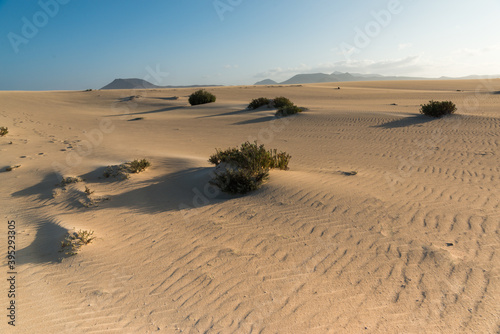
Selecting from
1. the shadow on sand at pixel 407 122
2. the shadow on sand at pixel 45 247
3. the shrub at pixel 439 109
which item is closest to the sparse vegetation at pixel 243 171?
the shadow on sand at pixel 45 247

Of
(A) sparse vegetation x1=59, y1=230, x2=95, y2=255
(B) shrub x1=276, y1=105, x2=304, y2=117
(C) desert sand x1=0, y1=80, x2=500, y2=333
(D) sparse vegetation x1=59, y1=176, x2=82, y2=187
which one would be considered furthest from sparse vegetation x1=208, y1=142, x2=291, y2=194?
(B) shrub x1=276, y1=105, x2=304, y2=117

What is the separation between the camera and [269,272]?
3.58 m

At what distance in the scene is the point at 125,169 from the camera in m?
7.20

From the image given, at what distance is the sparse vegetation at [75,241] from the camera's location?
4230 millimetres

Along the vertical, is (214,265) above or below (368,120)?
below

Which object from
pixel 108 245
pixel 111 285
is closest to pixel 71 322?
pixel 111 285

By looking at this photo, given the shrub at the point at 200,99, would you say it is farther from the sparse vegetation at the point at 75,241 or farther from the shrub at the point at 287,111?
the sparse vegetation at the point at 75,241

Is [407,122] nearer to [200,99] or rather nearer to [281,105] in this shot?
[281,105]

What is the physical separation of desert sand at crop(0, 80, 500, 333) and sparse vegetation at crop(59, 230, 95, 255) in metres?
0.08

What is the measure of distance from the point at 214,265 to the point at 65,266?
197 cm

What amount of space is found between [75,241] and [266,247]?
2.75m

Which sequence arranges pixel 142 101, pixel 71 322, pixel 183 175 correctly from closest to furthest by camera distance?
pixel 71 322, pixel 183 175, pixel 142 101

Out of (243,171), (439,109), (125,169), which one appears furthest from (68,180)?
(439,109)

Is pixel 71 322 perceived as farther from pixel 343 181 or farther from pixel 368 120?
pixel 368 120
